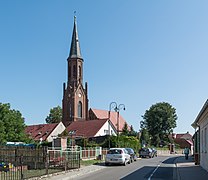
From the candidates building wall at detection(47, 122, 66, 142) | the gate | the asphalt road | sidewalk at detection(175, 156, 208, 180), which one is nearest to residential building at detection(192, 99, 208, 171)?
sidewalk at detection(175, 156, 208, 180)

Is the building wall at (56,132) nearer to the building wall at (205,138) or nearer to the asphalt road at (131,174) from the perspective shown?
the asphalt road at (131,174)

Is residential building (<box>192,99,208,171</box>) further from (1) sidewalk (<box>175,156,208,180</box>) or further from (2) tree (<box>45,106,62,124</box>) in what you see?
(2) tree (<box>45,106,62,124</box>)

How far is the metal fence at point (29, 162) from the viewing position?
16.8 m

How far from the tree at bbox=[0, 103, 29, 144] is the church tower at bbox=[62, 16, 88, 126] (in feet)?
99.3

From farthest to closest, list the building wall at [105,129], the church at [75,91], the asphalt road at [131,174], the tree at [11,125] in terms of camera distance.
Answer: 1. the church at [75,91]
2. the building wall at [105,129]
3. the tree at [11,125]
4. the asphalt road at [131,174]

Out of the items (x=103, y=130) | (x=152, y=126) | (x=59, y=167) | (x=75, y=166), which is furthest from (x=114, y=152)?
(x=152, y=126)

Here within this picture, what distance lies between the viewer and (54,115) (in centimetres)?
10475

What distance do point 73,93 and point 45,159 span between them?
72650mm

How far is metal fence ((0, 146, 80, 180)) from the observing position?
55.3ft

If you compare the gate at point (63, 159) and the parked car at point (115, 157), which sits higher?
the gate at point (63, 159)

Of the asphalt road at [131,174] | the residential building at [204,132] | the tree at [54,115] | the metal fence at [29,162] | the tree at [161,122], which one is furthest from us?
the tree at [54,115]


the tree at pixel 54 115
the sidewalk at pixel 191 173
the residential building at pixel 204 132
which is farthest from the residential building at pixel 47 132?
the sidewalk at pixel 191 173

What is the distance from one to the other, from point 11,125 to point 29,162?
42.6 metres

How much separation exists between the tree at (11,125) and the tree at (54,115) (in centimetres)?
4092
